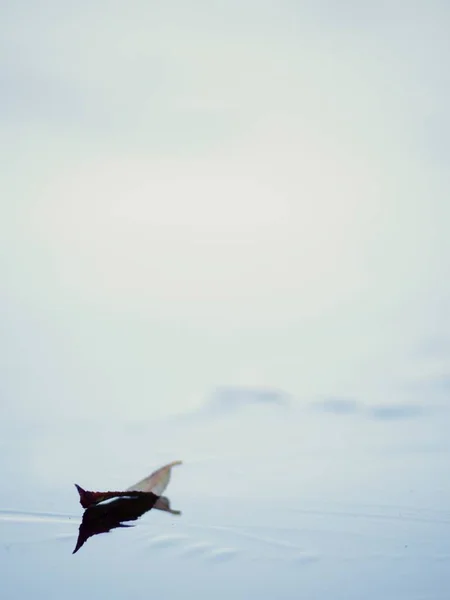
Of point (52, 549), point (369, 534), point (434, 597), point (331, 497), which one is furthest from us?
point (331, 497)

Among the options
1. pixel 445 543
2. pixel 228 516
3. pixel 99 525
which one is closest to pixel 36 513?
pixel 99 525

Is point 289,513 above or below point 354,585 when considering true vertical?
above

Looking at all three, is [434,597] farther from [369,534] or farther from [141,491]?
[141,491]

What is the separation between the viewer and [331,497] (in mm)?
1471

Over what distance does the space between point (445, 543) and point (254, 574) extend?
28 cm

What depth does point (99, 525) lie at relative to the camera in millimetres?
1322

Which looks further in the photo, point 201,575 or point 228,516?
point 228,516

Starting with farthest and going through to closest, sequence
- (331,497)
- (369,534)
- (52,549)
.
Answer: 1. (331,497)
2. (369,534)
3. (52,549)

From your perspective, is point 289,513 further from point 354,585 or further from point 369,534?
point 354,585

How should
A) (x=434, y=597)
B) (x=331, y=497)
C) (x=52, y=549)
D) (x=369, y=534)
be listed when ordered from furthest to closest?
(x=331, y=497), (x=369, y=534), (x=52, y=549), (x=434, y=597)

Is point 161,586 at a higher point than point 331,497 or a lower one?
lower

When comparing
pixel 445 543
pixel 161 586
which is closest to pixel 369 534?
pixel 445 543

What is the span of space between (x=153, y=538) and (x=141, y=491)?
2.6 inches

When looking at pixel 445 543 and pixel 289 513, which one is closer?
pixel 445 543
